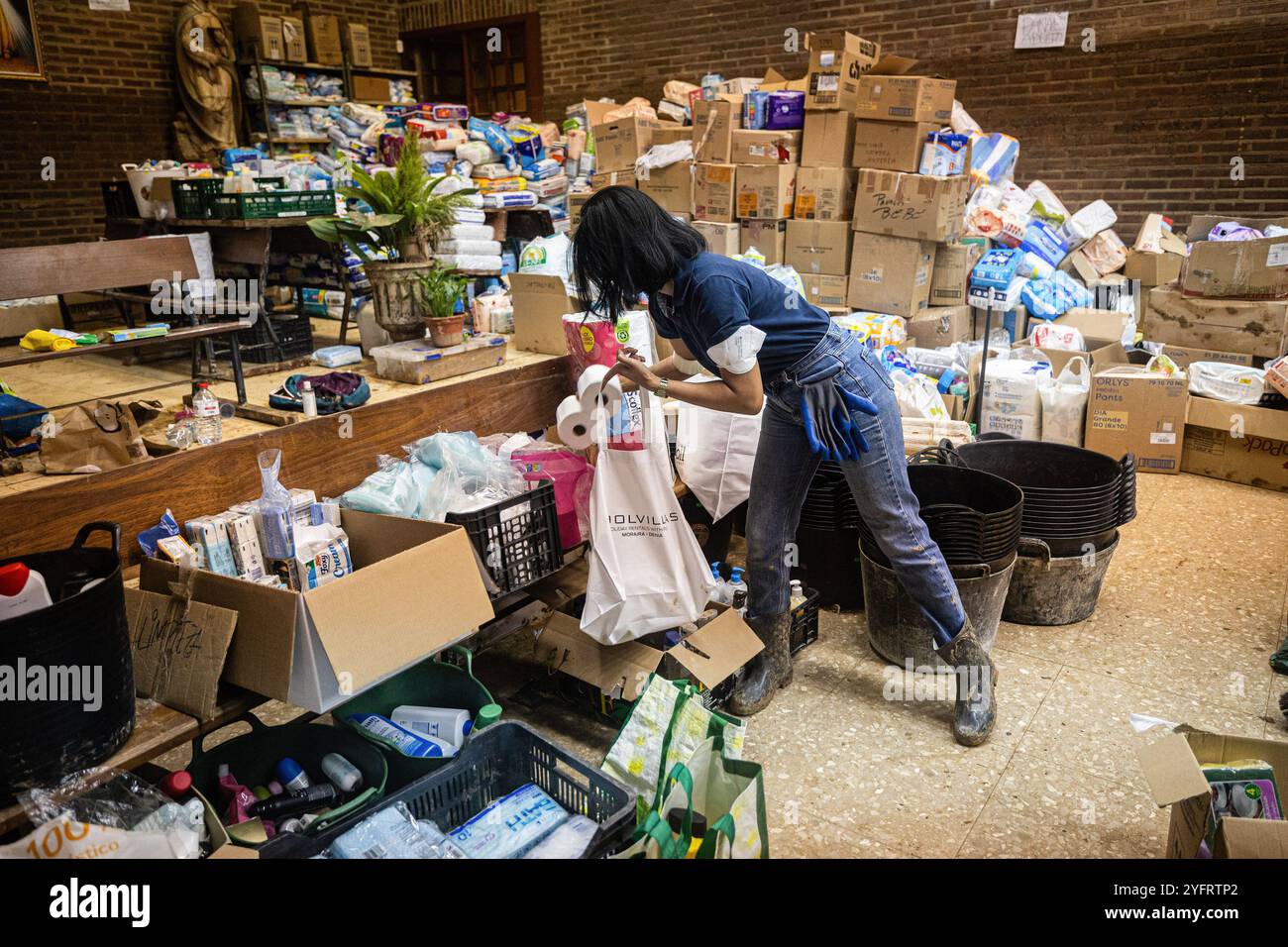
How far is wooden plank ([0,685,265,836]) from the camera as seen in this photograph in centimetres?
169

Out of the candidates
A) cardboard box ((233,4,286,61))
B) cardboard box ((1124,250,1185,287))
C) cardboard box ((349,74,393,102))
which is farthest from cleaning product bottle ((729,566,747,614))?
cardboard box ((349,74,393,102))

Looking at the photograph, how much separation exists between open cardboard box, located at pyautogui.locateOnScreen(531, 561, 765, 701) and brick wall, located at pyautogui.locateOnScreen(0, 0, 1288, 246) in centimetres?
537

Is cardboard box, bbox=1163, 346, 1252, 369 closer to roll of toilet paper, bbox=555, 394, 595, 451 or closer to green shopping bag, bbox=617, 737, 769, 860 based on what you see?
roll of toilet paper, bbox=555, 394, 595, 451

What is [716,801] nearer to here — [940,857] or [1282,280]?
[940,857]

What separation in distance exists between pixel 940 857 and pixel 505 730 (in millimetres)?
1013

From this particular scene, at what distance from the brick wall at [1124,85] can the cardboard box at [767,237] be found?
2485 millimetres

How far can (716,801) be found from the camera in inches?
71.2

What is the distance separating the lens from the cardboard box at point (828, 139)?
16.4ft

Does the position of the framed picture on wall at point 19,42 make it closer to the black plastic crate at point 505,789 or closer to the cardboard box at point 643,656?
the cardboard box at point 643,656

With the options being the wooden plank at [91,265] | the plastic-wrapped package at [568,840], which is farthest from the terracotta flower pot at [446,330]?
the plastic-wrapped package at [568,840]

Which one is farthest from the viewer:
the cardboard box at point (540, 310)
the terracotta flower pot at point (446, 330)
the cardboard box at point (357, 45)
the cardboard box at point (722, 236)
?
the cardboard box at point (357, 45)

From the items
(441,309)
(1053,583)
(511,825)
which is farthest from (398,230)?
(1053,583)

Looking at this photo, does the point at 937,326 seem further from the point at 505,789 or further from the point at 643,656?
the point at 505,789
